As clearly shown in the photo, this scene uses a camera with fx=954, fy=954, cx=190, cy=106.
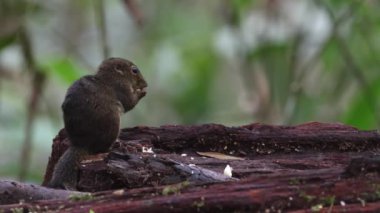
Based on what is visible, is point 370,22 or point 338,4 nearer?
point 338,4

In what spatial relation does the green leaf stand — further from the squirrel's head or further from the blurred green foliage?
the squirrel's head

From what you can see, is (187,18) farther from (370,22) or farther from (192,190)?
(192,190)

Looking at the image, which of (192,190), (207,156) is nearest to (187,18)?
(207,156)

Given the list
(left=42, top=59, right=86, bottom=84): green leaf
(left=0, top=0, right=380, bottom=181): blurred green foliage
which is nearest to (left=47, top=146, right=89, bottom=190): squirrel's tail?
(left=0, top=0, right=380, bottom=181): blurred green foliage

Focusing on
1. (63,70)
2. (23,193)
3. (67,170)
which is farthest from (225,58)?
(23,193)

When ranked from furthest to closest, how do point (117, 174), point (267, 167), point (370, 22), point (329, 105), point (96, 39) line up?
point (96, 39) → point (329, 105) → point (370, 22) → point (267, 167) → point (117, 174)

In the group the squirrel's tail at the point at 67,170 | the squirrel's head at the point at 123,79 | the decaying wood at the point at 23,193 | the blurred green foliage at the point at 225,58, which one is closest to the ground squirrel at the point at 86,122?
the squirrel's tail at the point at 67,170
